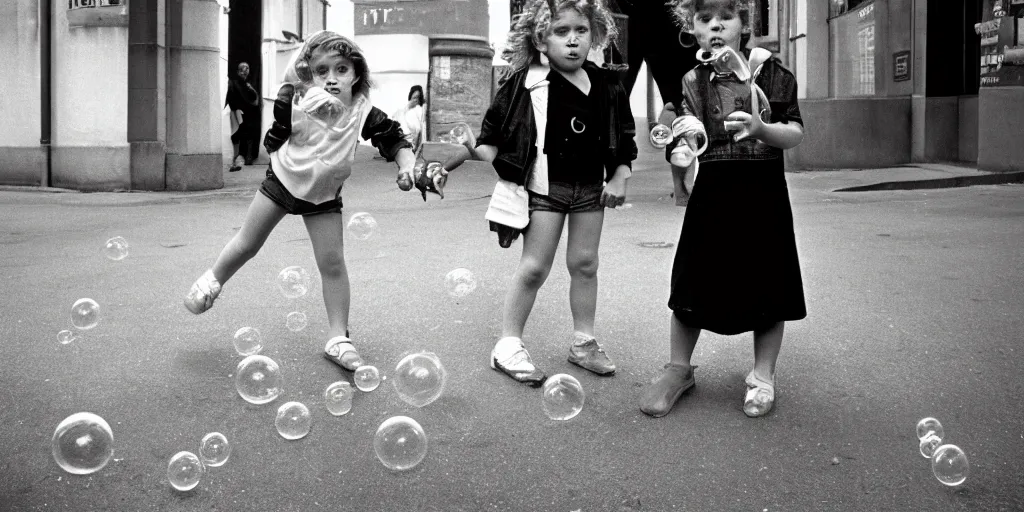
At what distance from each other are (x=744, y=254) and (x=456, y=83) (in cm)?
1923

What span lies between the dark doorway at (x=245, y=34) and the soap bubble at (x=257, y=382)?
1985 cm

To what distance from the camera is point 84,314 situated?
5.07 metres

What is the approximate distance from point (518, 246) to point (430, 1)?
18.4 m

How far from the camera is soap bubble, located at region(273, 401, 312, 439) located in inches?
146

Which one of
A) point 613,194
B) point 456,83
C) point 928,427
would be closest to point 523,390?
point 613,194

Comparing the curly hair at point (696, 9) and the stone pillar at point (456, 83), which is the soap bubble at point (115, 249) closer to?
the curly hair at point (696, 9)

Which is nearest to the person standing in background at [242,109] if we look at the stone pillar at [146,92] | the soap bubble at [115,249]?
the stone pillar at [146,92]

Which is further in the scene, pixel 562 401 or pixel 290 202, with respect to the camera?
pixel 290 202

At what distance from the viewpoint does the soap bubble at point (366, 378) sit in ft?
14.0

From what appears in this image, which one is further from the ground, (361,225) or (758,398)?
(361,225)

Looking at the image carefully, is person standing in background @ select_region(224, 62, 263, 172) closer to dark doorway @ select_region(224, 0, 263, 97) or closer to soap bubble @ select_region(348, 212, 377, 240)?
dark doorway @ select_region(224, 0, 263, 97)

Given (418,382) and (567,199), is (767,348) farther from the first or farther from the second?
(418,382)

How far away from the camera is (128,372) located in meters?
4.57

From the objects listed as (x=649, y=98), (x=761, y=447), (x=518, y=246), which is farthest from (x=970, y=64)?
(x=649, y=98)
